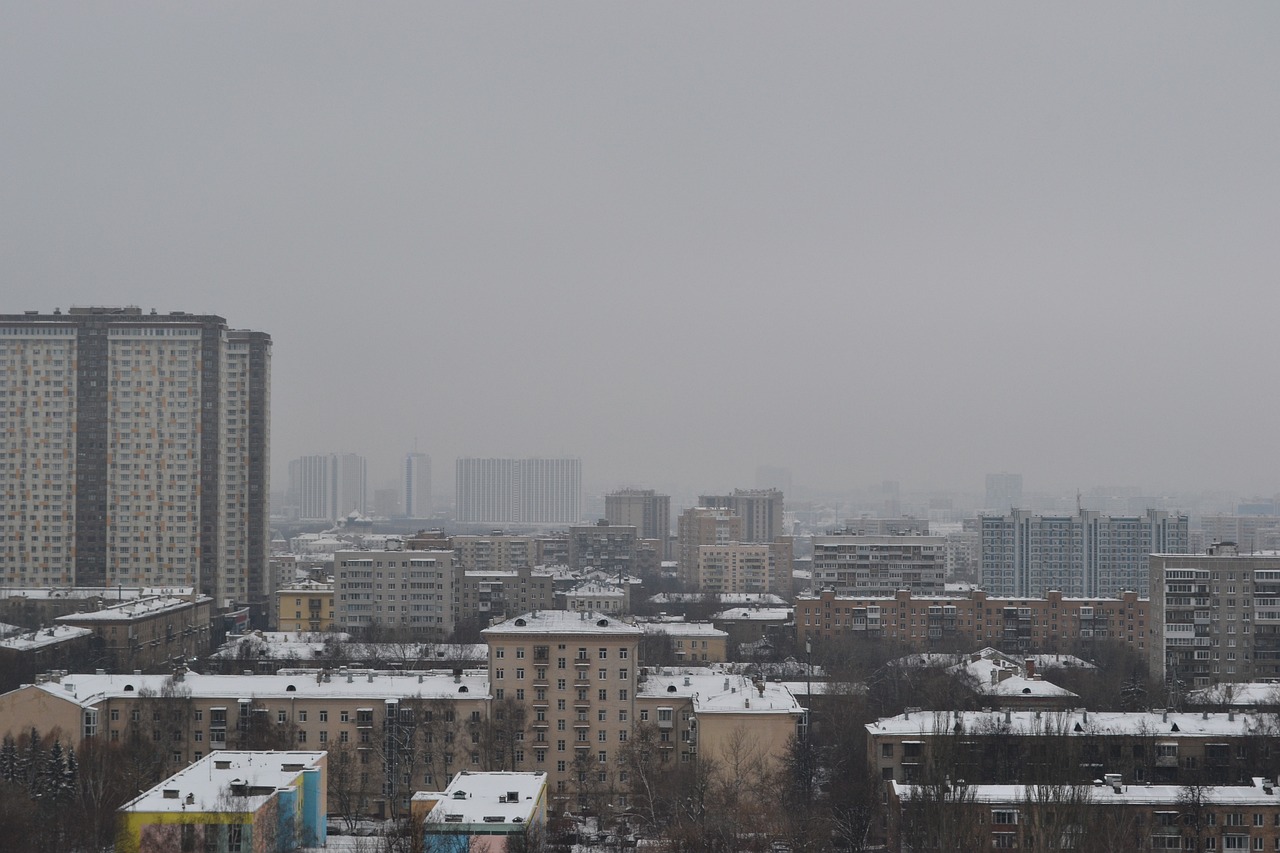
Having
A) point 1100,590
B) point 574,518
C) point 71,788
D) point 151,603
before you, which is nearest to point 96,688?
point 71,788

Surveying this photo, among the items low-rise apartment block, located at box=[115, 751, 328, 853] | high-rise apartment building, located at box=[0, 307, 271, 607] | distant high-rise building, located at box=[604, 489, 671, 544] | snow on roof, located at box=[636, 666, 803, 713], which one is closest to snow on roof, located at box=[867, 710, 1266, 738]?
snow on roof, located at box=[636, 666, 803, 713]

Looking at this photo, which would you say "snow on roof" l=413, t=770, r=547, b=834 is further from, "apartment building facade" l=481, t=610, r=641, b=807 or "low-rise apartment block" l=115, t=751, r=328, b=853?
"apartment building facade" l=481, t=610, r=641, b=807

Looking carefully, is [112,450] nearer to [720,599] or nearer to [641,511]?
[720,599]

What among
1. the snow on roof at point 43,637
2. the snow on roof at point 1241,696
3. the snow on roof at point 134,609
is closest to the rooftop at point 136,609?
the snow on roof at point 134,609

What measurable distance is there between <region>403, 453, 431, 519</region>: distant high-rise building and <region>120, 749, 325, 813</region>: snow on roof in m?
113

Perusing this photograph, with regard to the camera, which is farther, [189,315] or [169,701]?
[189,315]

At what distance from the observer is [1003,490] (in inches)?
4926

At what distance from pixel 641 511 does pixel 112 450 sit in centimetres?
3810

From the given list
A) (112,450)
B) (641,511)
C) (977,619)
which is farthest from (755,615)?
(641,511)

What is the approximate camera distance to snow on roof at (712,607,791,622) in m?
32.7

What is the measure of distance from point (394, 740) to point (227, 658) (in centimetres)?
889

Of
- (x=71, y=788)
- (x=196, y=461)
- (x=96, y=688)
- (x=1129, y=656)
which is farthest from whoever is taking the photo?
(x=196, y=461)

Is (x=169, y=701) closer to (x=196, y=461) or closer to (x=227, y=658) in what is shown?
(x=227, y=658)

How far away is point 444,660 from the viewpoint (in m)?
23.1
